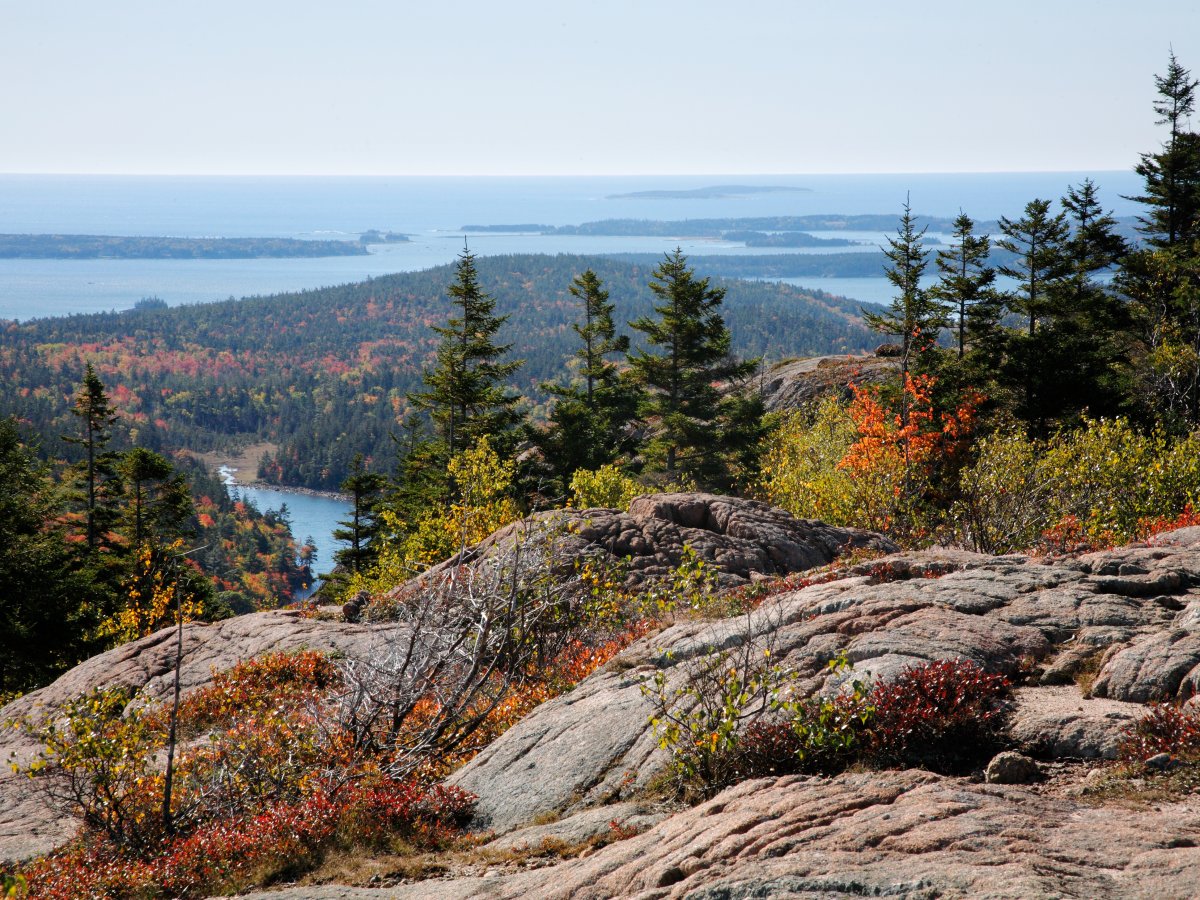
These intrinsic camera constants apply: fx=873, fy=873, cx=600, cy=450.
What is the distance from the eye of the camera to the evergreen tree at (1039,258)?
50.0 m

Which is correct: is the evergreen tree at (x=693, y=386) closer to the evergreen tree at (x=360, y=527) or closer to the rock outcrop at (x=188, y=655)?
the evergreen tree at (x=360, y=527)

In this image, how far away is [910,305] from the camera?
5100 centimetres

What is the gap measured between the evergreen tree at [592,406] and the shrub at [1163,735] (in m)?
46.2

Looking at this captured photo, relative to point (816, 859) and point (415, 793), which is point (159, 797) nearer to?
point (415, 793)

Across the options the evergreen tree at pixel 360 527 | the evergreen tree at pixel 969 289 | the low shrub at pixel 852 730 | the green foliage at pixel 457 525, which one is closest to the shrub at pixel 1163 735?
the low shrub at pixel 852 730

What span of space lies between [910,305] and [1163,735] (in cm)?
4561

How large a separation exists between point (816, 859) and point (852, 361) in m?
69.0

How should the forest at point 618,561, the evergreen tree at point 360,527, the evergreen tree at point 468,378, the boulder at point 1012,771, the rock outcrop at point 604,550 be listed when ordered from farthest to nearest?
the evergreen tree at point 360,527, the evergreen tree at point 468,378, the rock outcrop at point 604,550, the forest at point 618,561, the boulder at point 1012,771

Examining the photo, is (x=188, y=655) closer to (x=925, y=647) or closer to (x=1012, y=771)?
(x=925, y=647)

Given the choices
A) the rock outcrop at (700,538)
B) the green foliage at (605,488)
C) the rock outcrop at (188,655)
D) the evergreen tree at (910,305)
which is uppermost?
the evergreen tree at (910,305)

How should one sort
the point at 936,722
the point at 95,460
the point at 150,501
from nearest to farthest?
the point at 936,722
the point at 95,460
the point at 150,501

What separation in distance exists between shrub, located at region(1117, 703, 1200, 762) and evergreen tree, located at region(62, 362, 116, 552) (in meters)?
55.6

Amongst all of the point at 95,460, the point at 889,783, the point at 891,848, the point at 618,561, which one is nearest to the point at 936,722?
the point at 889,783

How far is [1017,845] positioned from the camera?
668cm
